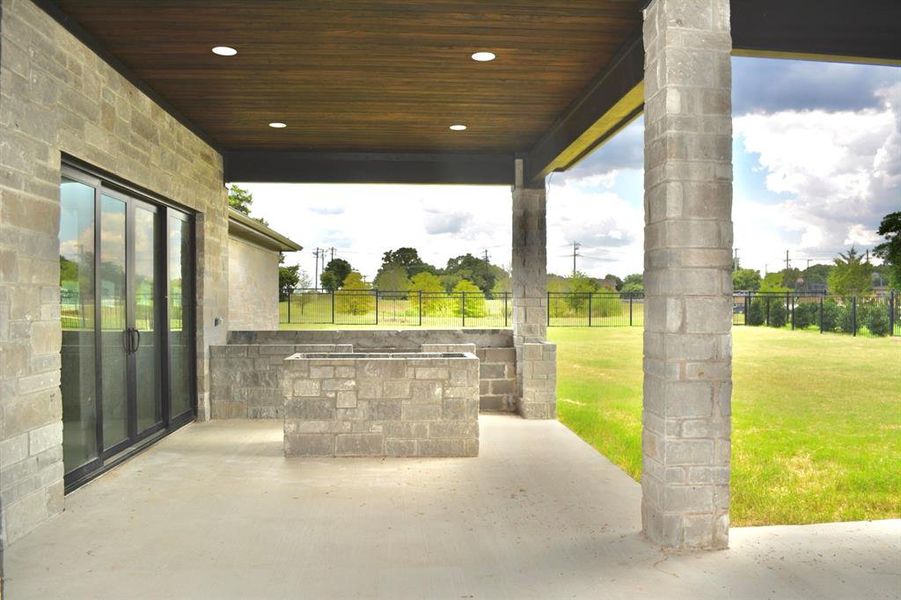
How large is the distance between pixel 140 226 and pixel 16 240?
2.45m

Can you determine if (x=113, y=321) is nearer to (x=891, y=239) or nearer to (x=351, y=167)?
(x=351, y=167)

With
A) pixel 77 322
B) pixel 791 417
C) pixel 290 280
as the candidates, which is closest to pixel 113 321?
pixel 77 322

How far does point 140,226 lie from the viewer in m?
6.27

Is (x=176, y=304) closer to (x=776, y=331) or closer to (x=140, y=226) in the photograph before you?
(x=140, y=226)

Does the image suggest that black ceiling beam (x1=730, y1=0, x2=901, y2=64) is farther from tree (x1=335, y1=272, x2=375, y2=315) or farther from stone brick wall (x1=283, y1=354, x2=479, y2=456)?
tree (x1=335, y1=272, x2=375, y2=315)

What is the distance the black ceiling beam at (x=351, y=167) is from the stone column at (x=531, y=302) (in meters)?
0.72

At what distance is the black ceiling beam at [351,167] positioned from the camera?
27.7 feet

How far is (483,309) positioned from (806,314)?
405 inches

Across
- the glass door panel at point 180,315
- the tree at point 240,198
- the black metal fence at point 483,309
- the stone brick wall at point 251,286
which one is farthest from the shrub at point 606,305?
the glass door panel at point 180,315

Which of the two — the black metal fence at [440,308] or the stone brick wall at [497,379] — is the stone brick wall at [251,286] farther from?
the black metal fence at [440,308]

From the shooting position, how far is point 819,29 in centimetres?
418

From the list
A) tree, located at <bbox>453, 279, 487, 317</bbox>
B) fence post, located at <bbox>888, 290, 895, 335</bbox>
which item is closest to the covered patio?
fence post, located at <bbox>888, 290, 895, 335</bbox>

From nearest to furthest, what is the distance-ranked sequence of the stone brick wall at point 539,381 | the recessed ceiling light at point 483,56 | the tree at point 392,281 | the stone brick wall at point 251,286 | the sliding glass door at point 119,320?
the sliding glass door at point 119,320 → the recessed ceiling light at point 483,56 → the stone brick wall at point 539,381 → the stone brick wall at point 251,286 → the tree at point 392,281

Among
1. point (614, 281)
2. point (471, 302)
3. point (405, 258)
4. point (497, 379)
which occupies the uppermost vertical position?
point (405, 258)
